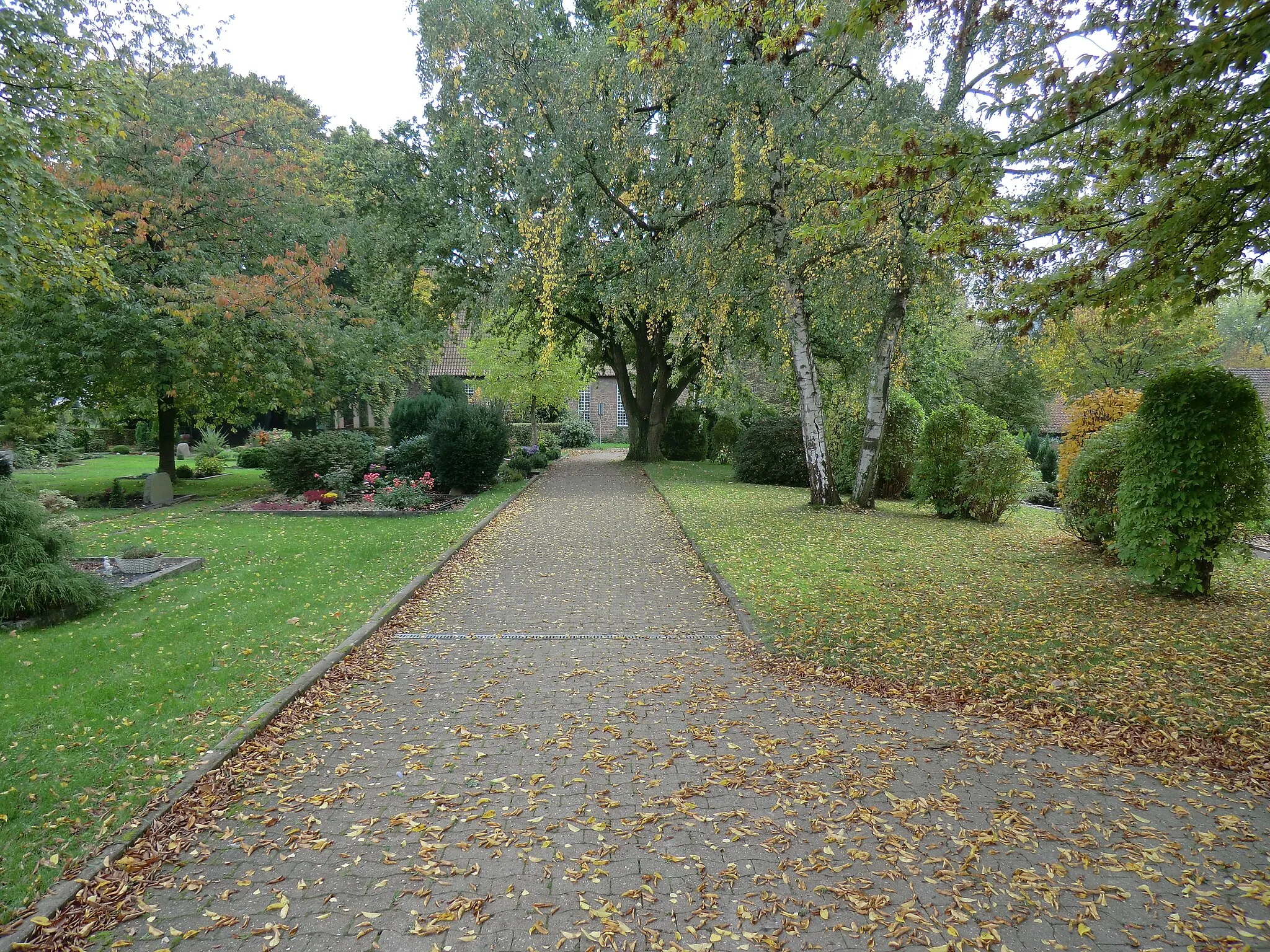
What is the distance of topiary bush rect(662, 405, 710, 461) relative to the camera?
32219mm

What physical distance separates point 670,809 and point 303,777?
6.87ft

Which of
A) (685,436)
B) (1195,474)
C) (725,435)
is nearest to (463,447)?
(1195,474)

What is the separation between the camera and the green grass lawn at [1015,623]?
4.92 meters

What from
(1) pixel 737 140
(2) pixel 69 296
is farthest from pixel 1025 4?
(2) pixel 69 296

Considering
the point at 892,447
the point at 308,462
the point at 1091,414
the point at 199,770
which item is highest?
the point at 1091,414

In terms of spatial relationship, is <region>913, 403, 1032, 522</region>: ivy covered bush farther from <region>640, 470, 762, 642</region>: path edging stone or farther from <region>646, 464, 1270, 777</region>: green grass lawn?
<region>640, 470, 762, 642</region>: path edging stone

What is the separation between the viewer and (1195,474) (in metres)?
6.86

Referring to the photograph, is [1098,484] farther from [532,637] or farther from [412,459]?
[412,459]

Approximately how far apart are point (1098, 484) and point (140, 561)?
1226 centimetres

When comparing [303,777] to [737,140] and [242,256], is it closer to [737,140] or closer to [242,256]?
[737,140]

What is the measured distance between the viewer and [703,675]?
5551 millimetres

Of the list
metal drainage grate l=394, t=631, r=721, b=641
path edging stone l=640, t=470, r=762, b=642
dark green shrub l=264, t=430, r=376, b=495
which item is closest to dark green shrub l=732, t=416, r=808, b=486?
path edging stone l=640, t=470, r=762, b=642

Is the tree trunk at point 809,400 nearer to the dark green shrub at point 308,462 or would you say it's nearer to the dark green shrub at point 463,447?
the dark green shrub at point 463,447

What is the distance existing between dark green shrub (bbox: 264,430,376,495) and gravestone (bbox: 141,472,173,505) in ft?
6.54
